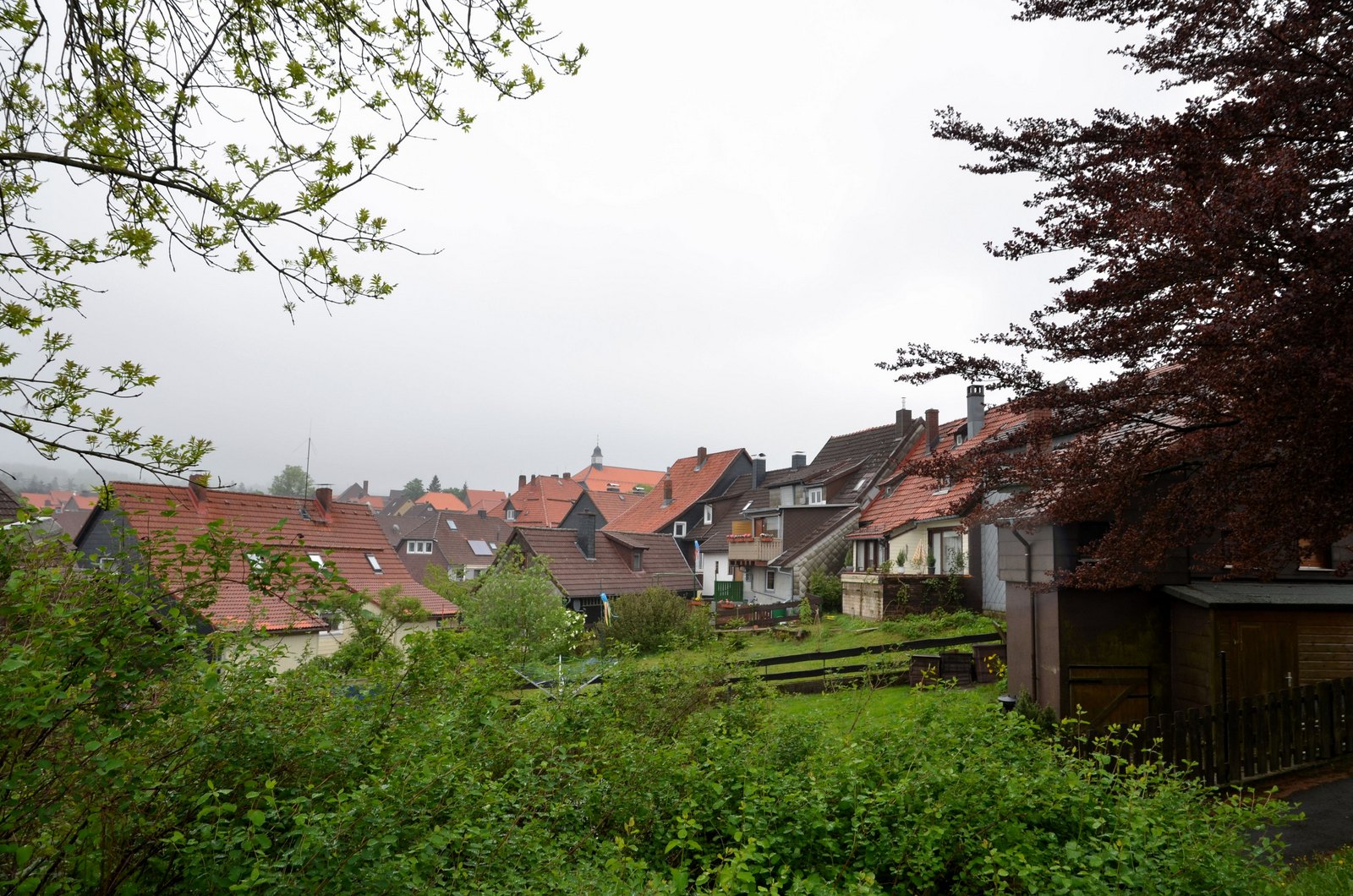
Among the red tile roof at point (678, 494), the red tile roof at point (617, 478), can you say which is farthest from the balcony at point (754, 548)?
the red tile roof at point (617, 478)

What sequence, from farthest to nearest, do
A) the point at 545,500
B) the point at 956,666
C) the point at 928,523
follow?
the point at 545,500
the point at 928,523
the point at 956,666

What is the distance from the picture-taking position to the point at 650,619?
23953 millimetres

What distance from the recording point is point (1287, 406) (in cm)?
605

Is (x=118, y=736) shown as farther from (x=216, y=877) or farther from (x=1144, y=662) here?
(x=1144, y=662)

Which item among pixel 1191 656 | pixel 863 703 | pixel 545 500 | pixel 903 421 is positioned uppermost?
pixel 903 421

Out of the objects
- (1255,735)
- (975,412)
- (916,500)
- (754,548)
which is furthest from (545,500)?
(1255,735)

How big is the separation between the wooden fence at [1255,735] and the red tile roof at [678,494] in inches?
1684

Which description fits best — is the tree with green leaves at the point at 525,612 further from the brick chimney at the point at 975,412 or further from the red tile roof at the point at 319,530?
the brick chimney at the point at 975,412

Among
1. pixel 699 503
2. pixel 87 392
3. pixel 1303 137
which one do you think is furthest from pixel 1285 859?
pixel 699 503

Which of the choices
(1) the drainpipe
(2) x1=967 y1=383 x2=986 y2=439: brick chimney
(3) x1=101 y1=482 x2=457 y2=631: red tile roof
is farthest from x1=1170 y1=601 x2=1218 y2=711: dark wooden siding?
(2) x1=967 y1=383 x2=986 y2=439: brick chimney

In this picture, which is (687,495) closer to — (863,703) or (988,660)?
(988,660)

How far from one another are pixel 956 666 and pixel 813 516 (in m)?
22.9

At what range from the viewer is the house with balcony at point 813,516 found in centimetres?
3772

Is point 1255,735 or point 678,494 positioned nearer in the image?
point 1255,735
